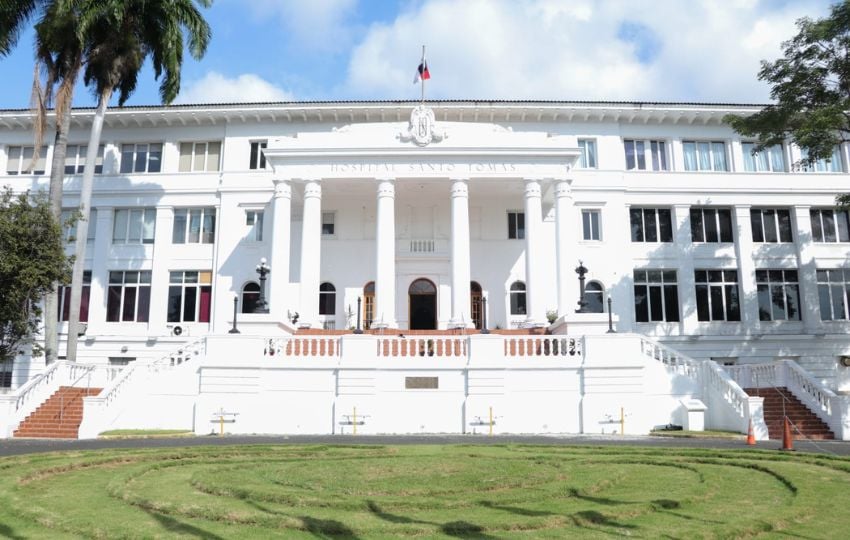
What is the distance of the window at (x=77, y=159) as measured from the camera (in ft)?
122

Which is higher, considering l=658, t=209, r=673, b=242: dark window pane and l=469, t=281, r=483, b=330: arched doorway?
l=658, t=209, r=673, b=242: dark window pane

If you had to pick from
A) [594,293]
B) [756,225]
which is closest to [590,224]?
[594,293]

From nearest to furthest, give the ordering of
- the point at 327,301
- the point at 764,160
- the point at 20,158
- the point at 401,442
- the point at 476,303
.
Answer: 1. the point at 401,442
2. the point at 476,303
3. the point at 327,301
4. the point at 764,160
5. the point at 20,158

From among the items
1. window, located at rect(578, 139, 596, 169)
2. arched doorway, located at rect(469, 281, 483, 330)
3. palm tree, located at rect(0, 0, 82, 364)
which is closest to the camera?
palm tree, located at rect(0, 0, 82, 364)

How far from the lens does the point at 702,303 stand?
35.6 m

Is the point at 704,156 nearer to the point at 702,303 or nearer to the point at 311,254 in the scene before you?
the point at 702,303

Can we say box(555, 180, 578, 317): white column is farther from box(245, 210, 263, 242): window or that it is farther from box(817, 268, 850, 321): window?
box(245, 210, 263, 242): window

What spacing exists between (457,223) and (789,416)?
14371mm

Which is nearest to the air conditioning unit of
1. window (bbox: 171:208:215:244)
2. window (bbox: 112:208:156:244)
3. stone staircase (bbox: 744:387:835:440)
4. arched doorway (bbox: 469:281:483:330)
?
window (bbox: 171:208:215:244)

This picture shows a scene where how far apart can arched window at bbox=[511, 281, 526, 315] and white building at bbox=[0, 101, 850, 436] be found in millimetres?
74

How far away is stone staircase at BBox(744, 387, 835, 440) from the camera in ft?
68.4

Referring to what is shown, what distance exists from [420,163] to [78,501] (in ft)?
75.8

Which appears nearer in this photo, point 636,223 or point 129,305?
point 129,305

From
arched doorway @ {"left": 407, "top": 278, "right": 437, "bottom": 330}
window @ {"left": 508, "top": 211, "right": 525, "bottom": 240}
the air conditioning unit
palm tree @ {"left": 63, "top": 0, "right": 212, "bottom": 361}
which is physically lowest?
the air conditioning unit
